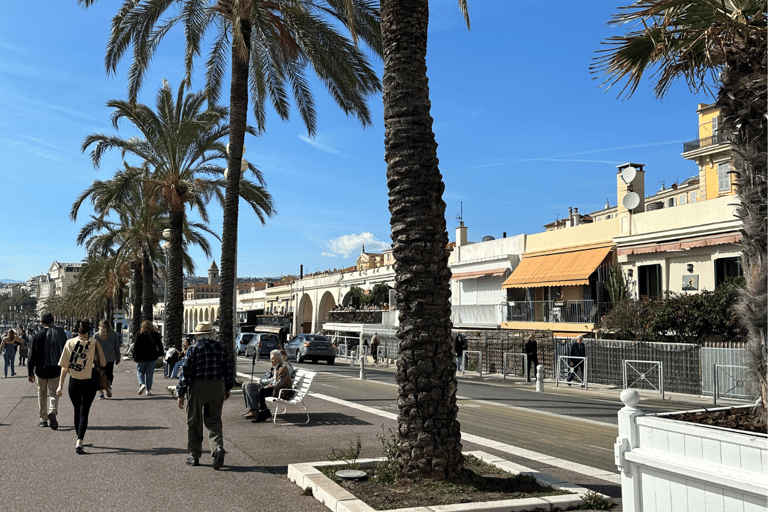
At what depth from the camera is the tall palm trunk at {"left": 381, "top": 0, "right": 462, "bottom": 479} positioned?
606 centimetres

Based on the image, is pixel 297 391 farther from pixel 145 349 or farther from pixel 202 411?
pixel 145 349

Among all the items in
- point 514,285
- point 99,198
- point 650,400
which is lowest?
point 650,400

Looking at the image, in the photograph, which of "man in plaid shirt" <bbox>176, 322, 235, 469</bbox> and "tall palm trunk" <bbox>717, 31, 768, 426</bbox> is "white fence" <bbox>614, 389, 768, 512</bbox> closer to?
"tall palm trunk" <bbox>717, 31, 768, 426</bbox>

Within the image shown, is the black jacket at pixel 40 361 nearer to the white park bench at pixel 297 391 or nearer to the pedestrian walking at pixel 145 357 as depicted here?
the white park bench at pixel 297 391

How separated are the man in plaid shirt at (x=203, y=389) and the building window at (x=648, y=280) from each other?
2392cm

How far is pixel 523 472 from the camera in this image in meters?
6.52

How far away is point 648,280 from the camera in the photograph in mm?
28344

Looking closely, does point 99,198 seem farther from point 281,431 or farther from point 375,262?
point 375,262

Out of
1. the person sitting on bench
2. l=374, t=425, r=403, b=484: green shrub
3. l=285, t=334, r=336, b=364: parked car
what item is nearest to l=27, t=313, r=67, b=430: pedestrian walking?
the person sitting on bench

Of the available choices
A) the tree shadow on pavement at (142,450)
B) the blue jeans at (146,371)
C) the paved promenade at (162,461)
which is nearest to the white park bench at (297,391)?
the paved promenade at (162,461)

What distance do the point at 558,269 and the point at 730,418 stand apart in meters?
27.8

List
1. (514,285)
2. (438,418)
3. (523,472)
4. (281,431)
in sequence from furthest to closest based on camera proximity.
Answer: (514,285)
(281,431)
(523,472)
(438,418)

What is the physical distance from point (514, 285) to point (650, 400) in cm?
1805

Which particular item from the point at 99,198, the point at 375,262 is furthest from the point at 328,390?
the point at 375,262
